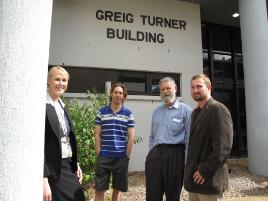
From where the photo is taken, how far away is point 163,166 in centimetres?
373

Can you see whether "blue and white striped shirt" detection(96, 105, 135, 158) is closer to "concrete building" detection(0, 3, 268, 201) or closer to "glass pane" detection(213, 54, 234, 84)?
"concrete building" detection(0, 3, 268, 201)

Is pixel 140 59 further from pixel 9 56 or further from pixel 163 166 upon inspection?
pixel 9 56

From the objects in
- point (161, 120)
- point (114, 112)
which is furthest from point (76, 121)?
point (161, 120)

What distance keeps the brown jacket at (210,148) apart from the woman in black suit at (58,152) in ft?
3.72

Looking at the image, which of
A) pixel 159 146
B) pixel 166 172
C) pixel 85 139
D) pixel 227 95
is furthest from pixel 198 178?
pixel 227 95

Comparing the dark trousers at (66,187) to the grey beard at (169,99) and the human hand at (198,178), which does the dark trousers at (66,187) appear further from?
the grey beard at (169,99)

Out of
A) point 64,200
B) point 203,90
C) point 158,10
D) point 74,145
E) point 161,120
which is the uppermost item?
point 158,10

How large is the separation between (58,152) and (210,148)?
4.78ft

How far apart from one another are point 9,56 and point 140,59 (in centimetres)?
823

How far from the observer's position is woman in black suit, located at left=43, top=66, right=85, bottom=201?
2.52m

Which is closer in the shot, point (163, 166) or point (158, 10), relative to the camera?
point (163, 166)

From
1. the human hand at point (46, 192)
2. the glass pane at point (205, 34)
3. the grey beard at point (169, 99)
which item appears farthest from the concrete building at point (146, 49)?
the human hand at point (46, 192)

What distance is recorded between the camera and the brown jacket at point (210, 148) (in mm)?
2949

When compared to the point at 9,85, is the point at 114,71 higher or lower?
higher
